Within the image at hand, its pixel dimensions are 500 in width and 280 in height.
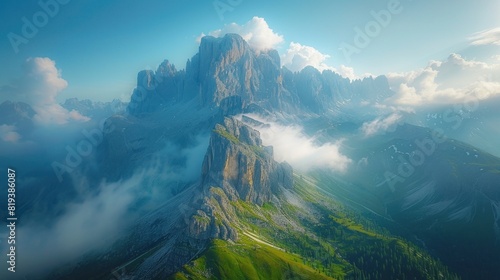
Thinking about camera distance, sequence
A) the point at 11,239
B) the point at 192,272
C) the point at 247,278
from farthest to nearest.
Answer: the point at 247,278
the point at 192,272
the point at 11,239

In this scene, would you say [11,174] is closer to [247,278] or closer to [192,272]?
[192,272]

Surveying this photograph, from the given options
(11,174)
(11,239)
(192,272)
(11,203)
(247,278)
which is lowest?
(247,278)

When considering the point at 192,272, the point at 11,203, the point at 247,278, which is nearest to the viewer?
the point at 11,203

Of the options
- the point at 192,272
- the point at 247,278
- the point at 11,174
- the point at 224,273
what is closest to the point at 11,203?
the point at 11,174

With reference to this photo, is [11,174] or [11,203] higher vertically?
[11,174]

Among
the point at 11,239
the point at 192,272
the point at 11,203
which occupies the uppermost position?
the point at 11,203

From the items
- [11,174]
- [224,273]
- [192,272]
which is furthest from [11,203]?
[224,273]

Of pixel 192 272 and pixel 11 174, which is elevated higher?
pixel 11 174

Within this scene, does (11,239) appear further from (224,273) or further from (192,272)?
(224,273)

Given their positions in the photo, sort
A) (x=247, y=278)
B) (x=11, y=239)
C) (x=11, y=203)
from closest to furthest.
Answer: (x=11, y=239) < (x=11, y=203) < (x=247, y=278)

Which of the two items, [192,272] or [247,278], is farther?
[247,278]
